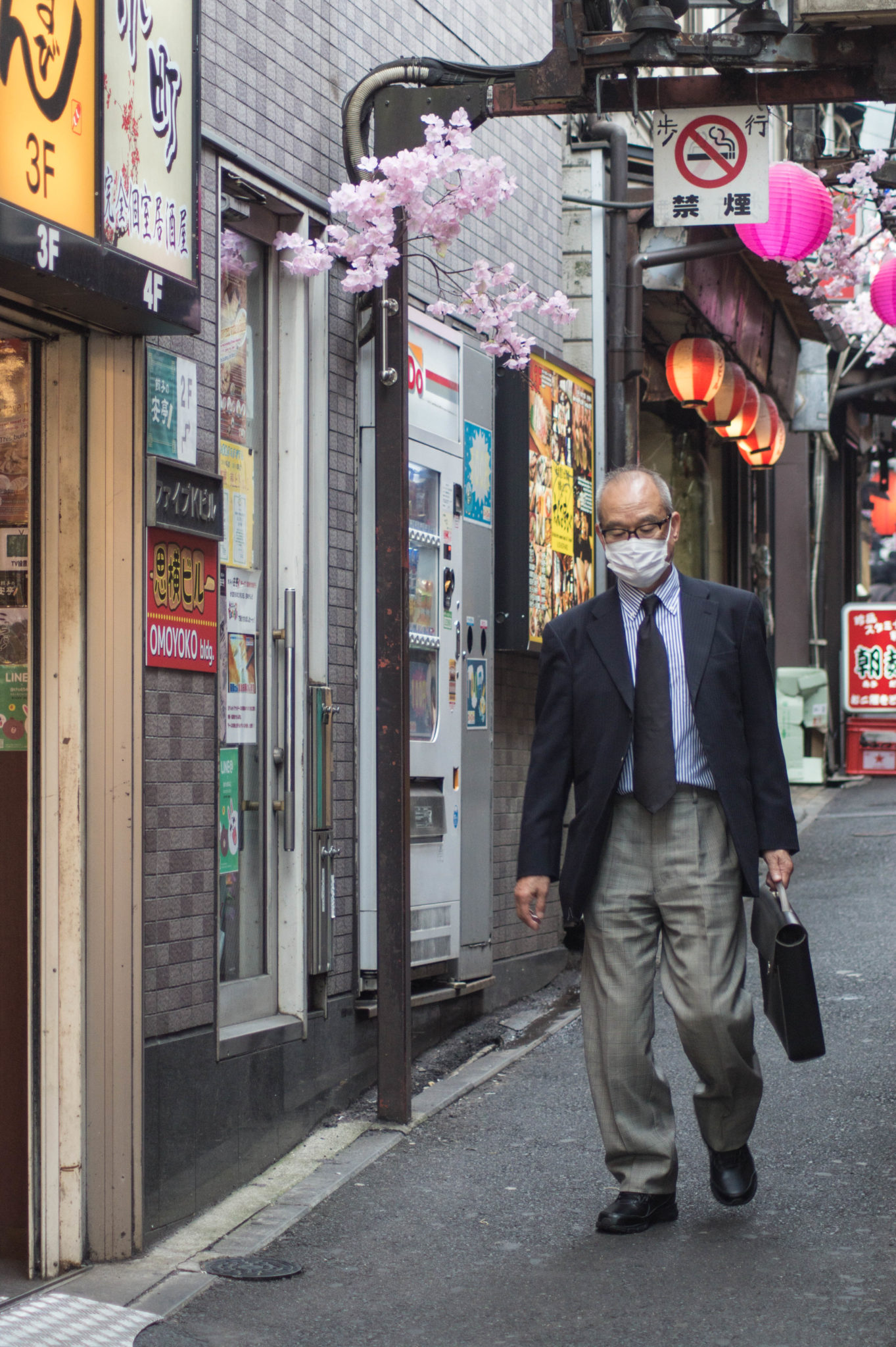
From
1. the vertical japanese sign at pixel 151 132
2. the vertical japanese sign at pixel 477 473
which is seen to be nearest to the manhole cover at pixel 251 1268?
the vertical japanese sign at pixel 151 132

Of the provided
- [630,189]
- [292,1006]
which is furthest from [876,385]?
[292,1006]

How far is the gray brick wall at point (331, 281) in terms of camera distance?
5047mm

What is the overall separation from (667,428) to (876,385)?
18.5ft

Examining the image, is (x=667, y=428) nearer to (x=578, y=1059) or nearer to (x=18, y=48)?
(x=578, y=1059)

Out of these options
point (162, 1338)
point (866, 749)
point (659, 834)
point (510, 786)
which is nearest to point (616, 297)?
point (510, 786)

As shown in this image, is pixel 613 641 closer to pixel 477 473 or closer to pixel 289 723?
pixel 289 723

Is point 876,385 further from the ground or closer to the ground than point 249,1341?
further from the ground

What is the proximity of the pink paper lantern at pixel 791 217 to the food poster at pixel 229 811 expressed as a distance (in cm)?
493

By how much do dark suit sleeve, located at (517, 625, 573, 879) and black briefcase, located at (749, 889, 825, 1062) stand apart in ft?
2.14

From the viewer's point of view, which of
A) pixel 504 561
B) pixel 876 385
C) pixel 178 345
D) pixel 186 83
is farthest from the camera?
pixel 876 385

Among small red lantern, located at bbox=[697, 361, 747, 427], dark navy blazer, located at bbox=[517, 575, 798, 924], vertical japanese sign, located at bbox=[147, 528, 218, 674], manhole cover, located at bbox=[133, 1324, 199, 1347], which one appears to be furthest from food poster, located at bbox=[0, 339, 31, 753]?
small red lantern, located at bbox=[697, 361, 747, 427]

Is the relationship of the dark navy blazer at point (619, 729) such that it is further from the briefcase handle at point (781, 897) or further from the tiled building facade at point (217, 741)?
the tiled building facade at point (217, 741)

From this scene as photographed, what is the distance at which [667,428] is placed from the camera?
14359mm

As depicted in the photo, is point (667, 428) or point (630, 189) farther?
point (667, 428)
